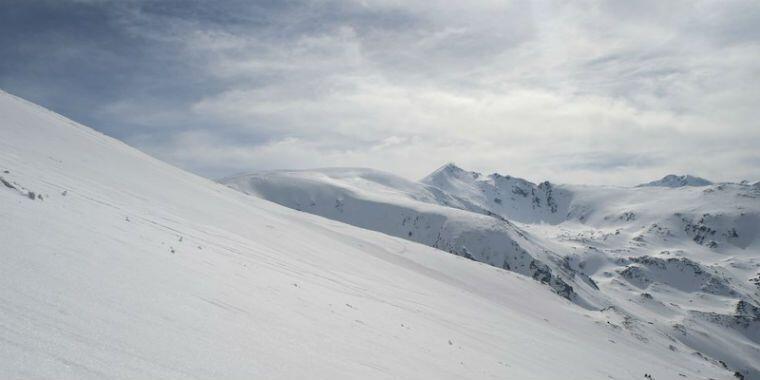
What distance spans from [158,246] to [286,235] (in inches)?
556

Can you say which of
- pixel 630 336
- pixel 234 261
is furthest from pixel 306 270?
pixel 630 336

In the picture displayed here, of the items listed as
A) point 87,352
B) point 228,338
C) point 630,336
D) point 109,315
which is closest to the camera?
point 87,352

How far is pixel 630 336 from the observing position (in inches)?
2005

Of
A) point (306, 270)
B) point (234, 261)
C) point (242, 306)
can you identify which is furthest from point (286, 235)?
point (242, 306)

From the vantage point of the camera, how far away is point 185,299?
334 inches

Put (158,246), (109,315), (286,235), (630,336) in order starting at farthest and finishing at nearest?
(630,336) → (286,235) → (158,246) → (109,315)

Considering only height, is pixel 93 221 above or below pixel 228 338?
above

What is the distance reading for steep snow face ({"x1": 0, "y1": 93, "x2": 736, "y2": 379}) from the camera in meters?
5.71

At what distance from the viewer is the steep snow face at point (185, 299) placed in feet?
18.7

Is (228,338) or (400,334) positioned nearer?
(228,338)

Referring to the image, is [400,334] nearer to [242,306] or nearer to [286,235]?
[242,306]

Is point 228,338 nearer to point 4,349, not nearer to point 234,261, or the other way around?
point 4,349

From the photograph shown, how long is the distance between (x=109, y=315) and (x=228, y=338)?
1665 mm

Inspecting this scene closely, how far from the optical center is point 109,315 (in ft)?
20.9
